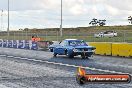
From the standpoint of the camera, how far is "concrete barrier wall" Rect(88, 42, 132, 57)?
25.8m

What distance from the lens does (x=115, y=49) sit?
2723cm

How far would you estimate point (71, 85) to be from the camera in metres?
10.9

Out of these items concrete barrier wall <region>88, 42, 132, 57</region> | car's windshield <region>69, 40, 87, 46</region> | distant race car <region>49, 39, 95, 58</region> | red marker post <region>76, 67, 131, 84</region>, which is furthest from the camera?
concrete barrier wall <region>88, 42, 132, 57</region>

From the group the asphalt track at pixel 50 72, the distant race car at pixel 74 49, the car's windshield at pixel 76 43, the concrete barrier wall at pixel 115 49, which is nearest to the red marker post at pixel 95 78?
the asphalt track at pixel 50 72

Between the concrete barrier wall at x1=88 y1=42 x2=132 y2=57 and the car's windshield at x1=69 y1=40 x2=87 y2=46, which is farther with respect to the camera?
the concrete barrier wall at x1=88 y1=42 x2=132 y2=57

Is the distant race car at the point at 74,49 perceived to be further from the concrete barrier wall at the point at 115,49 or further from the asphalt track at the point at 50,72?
the asphalt track at the point at 50,72

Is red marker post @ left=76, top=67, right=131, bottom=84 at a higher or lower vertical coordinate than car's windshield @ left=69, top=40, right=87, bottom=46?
higher

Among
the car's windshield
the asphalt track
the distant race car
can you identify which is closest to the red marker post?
the asphalt track

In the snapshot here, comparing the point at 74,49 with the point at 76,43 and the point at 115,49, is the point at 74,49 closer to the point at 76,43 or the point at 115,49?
the point at 76,43

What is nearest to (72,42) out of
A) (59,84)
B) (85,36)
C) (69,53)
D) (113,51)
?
(69,53)

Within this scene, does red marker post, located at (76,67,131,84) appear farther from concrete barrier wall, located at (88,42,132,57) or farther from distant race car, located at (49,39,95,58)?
concrete barrier wall, located at (88,42,132,57)

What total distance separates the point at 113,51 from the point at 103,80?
24669 millimetres

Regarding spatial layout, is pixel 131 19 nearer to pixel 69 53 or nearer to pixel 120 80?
pixel 69 53

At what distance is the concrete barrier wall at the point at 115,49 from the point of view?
2581 centimetres
